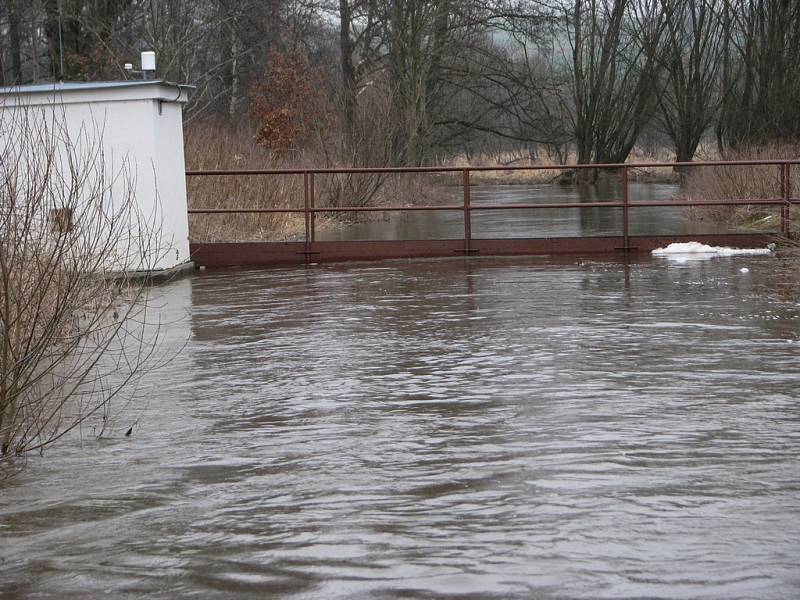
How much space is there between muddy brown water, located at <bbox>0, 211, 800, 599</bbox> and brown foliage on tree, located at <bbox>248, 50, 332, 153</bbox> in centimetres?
1922

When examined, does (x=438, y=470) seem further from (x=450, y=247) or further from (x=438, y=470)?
(x=450, y=247)

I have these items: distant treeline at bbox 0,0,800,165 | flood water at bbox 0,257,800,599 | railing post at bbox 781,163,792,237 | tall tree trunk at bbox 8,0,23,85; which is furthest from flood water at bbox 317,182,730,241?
tall tree trunk at bbox 8,0,23,85

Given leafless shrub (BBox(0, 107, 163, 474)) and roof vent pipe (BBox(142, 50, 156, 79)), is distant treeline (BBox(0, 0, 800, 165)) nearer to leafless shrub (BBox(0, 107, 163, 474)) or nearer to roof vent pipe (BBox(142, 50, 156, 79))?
roof vent pipe (BBox(142, 50, 156, 79))

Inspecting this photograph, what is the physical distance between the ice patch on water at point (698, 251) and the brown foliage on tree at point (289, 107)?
13.0 metres

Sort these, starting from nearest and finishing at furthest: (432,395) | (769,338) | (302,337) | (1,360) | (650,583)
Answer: (650,583) → (1,360) → (432,395) → (769,338) → (302,337)

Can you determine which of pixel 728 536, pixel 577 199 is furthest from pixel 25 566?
pixel 577 199

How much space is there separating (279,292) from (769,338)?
6.41 m

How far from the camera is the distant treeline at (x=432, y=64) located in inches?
1270

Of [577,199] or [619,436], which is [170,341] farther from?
[577,199]

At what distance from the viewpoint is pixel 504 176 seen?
55.9 metres

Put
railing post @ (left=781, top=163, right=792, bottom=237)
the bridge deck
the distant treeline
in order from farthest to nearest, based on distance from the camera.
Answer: the distant treeline, the bridge deck, railing post @ (left=781, top=163, right=792, bottom=237)

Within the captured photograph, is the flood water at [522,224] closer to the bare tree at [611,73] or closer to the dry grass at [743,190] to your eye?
the dry grass at [743,190]

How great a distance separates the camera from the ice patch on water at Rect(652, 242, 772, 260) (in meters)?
18.5

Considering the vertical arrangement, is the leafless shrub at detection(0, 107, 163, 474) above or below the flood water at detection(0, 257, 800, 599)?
above
